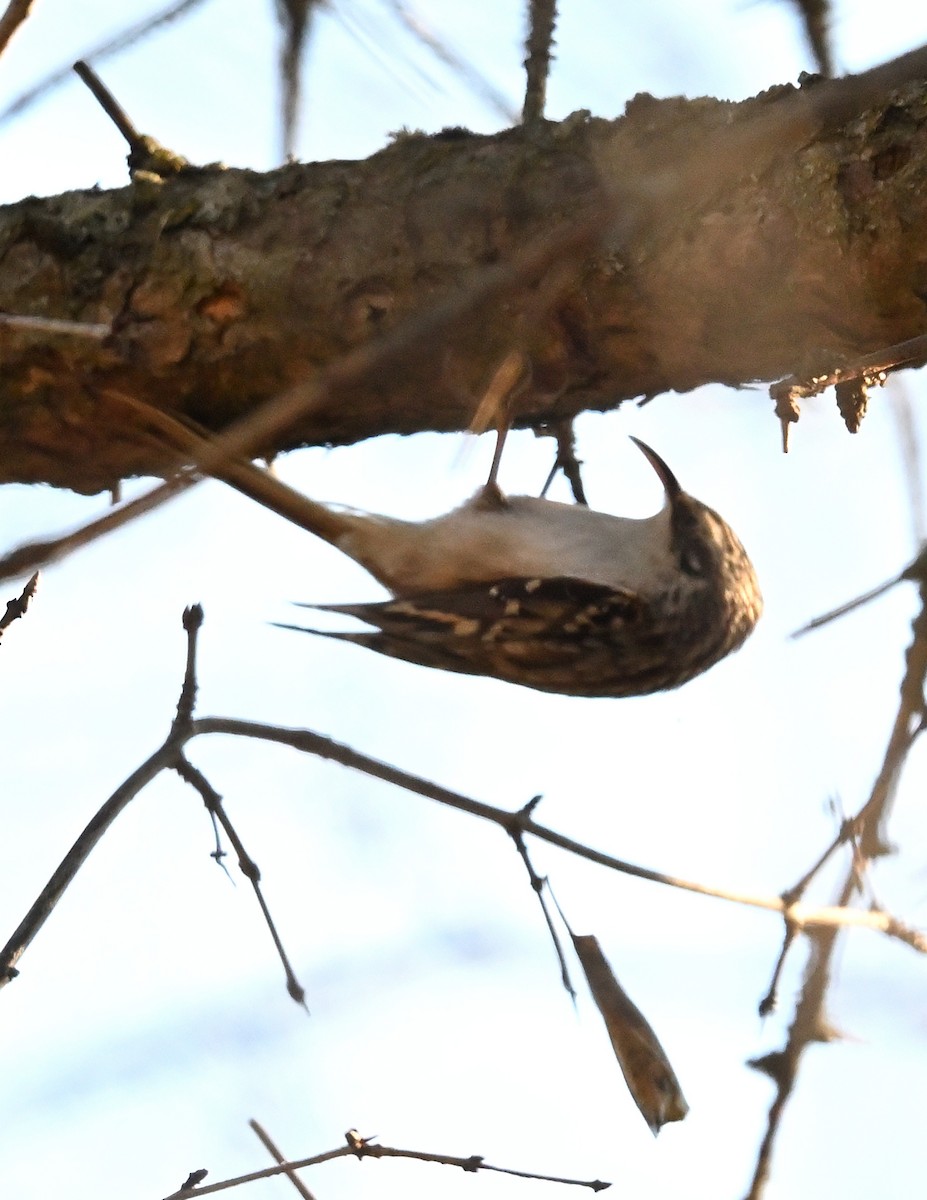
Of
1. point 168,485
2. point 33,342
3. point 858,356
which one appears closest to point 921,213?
point 858,356

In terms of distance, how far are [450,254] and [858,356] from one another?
685 mm

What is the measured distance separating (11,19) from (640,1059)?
64.7 inches

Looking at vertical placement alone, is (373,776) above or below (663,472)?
below

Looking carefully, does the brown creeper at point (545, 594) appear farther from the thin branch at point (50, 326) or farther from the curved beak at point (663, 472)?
the thin branch at point (50, 326)

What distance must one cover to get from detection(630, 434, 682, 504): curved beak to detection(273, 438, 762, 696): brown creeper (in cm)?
3

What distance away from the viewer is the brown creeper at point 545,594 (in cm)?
281

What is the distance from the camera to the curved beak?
3.00 m

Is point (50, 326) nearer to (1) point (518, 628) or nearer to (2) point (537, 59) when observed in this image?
(2) point (537, 59)

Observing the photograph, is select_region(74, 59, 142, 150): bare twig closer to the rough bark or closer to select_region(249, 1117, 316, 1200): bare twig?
the rough bark

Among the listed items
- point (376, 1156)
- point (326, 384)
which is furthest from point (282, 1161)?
point (326, 384)

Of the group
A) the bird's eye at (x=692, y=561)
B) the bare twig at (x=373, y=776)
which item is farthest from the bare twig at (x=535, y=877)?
the bird's eye at (x=692, y=561)

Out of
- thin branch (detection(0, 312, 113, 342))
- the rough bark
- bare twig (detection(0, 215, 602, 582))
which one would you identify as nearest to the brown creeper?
the rough bark

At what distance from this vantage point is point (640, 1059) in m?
1.69

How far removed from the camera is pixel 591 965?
180 centimetres
